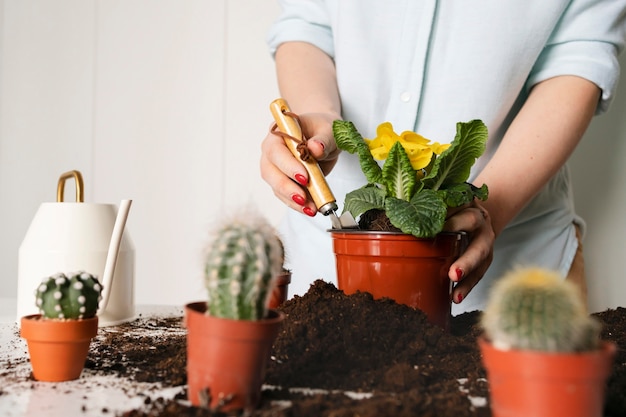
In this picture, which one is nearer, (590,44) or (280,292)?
(280,292)

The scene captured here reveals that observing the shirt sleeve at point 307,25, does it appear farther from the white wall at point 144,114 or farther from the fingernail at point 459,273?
the fingernail at point 459,273

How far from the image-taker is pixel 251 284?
1.90ft

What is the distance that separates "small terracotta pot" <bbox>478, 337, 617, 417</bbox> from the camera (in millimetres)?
494

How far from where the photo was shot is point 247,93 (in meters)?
2.33

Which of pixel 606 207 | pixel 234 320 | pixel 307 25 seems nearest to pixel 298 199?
pixel 234 320

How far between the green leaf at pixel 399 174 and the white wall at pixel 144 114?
4.34 feet

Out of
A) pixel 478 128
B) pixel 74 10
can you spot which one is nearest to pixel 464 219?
pixel 478 128

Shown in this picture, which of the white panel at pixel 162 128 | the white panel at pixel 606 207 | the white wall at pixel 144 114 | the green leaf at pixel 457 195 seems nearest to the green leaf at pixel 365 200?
the green leaf at pixel 457 195

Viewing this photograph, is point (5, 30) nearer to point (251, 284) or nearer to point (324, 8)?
point (324, 8)

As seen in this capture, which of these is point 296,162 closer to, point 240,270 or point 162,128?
point 240,270

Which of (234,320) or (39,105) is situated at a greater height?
(39,105)

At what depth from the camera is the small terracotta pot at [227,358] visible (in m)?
0.58

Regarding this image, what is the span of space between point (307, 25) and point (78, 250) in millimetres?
853

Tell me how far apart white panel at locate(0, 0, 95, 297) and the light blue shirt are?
143 cm
